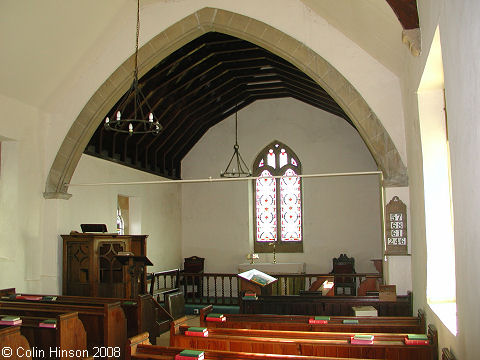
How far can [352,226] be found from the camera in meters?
11.7

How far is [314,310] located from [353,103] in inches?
107

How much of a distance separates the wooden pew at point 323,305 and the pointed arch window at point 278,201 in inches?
227

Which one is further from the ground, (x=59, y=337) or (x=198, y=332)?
(x=198, y=332)

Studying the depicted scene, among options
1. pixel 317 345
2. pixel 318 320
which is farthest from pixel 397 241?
pixel 317 345

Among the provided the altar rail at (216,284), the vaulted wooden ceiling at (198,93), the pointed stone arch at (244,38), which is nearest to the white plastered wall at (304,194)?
the vaulted wooden ceiling at (198,93)

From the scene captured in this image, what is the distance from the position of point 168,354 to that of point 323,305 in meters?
3.08

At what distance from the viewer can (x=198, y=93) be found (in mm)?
10500

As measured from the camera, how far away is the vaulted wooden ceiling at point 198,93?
347 inches

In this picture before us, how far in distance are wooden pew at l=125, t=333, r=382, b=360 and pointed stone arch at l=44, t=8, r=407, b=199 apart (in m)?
3.31

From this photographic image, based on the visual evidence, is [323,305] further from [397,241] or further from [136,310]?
[136,310]

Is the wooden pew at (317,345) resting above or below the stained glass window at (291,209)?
below

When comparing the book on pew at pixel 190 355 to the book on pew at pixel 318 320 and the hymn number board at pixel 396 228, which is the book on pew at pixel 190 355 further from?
the hymn number board at pixel 396 228

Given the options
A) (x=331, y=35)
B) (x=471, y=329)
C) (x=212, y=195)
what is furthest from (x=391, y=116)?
(x=212, y=195)

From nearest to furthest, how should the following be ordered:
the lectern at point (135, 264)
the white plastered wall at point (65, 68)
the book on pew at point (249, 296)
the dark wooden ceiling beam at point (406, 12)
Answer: the dark wooden ceiling beam at point (406, 12) → the white plastered wall at point (65, 68) → the book on pew at point (249, 296) → the lectern at point (135, 264)
